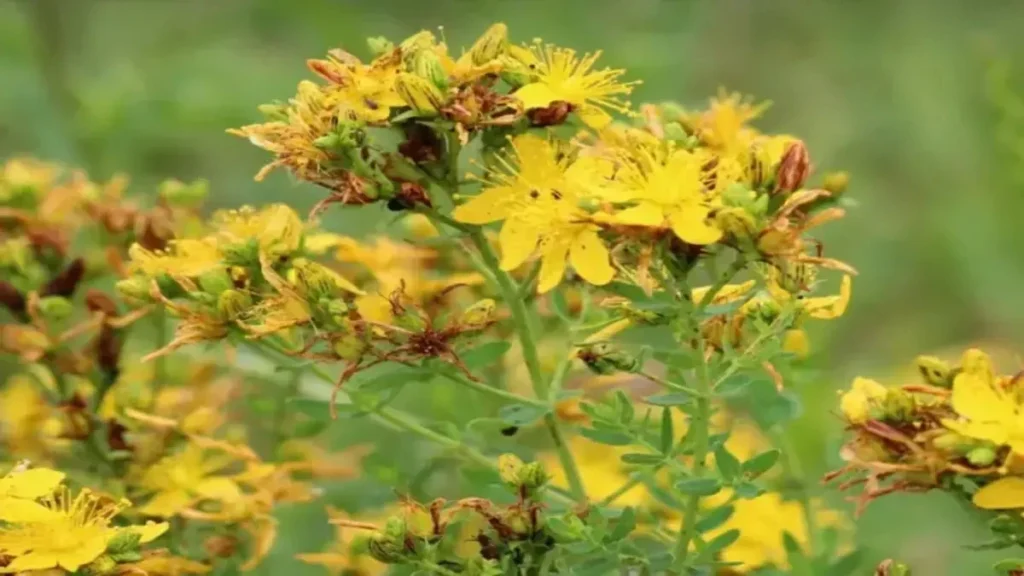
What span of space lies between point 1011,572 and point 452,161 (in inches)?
14.6

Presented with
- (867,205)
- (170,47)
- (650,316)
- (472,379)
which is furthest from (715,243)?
(170,47)

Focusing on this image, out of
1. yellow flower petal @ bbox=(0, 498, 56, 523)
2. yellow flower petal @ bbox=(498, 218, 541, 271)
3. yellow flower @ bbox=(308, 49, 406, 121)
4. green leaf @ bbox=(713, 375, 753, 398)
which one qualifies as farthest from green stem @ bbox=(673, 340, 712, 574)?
yellow flower petal @ bbox=(0, 498, 56, 523)

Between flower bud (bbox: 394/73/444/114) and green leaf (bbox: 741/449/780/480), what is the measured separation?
0.86ft

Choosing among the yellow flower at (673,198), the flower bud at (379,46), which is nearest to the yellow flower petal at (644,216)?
the yellow flower at (673,198)

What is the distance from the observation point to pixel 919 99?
2055 mm

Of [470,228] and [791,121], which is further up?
[791,121]

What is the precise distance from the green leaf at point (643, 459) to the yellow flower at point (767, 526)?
0.16 meters

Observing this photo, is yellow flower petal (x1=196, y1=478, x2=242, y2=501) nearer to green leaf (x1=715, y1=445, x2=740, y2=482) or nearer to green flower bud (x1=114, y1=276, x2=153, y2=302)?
green flower bud (x1=114, y1=276, x2=153, y2=302)

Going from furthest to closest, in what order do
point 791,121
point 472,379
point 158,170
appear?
point 791,121
point 158,170
point 472,379

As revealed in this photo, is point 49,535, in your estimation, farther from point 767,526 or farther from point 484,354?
point 767,526

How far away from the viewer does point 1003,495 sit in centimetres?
65

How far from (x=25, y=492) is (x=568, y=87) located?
376 millimetres

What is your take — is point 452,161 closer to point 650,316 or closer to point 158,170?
point 650,316

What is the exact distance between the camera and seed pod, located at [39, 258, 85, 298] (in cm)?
100
